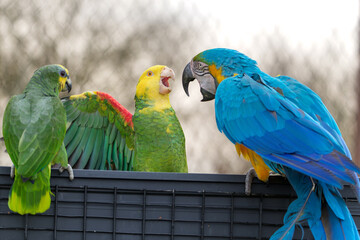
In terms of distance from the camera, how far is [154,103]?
1321mm

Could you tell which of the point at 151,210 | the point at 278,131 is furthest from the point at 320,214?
the point at 151,210

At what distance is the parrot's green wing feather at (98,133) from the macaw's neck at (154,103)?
0.18 ft

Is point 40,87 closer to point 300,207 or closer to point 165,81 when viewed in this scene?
point 165,81

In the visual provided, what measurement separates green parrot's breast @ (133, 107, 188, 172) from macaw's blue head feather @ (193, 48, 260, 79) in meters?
0.30

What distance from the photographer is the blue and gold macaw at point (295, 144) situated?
2.00 ft

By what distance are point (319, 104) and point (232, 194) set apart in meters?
0.27

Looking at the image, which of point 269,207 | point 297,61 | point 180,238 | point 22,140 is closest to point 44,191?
point 22,140

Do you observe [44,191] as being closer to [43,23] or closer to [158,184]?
[158,184]

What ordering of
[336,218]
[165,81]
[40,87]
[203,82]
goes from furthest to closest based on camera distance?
[165,81] < [203,82] < [40,87] < [336,218]

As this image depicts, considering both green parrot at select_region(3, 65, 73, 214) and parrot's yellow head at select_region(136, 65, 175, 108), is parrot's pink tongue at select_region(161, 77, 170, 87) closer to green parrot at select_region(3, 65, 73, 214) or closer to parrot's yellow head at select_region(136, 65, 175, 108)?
parrot's yellow head at select_region(136, 65, 175, 108)

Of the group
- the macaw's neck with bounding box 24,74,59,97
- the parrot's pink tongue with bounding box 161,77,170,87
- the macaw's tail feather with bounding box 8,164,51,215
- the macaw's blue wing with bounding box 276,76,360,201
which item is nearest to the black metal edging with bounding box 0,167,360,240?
the macaw's tail feather with bounding box 8,164,51,215

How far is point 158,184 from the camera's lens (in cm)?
67

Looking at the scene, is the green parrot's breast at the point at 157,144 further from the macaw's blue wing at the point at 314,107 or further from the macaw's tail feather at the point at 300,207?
the macaw's tail feather at the point at 300,207

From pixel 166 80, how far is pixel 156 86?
5 cm
